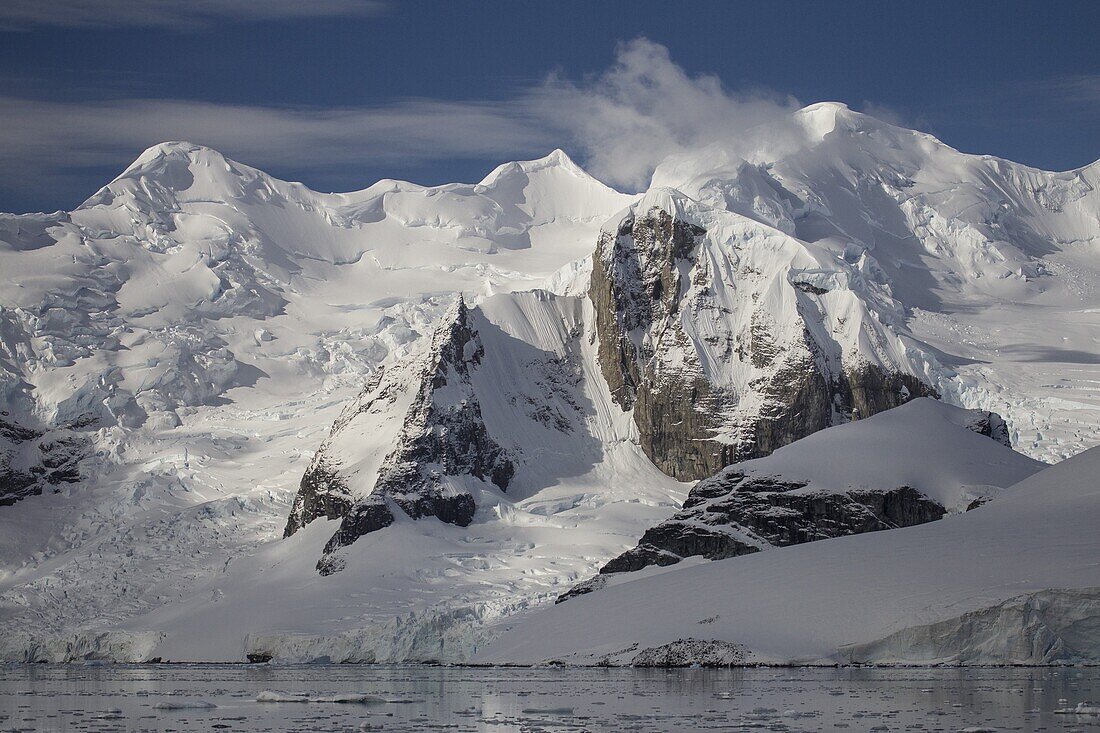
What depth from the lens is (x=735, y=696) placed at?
97375 mm

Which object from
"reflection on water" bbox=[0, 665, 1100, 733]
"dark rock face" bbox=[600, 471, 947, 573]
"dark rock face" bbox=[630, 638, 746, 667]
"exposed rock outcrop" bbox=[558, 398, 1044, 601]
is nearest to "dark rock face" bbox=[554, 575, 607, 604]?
"exposed rock outcrop" bbox=[558, 398, 1044, 601]

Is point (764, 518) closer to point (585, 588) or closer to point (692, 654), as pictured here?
point (585, 588)

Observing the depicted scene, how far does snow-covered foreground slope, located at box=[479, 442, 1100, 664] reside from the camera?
12131 cm

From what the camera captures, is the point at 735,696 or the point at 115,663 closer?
the point at 735,696

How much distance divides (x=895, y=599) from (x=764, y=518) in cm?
5131

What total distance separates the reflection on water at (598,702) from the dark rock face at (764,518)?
175 ft

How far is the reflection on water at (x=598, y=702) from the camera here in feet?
264

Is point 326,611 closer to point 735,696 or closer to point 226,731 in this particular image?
point 735,696

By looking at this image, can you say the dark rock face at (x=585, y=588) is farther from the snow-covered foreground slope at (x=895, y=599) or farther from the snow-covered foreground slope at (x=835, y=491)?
the snow-covered foreground slope at (x=895, y=599)

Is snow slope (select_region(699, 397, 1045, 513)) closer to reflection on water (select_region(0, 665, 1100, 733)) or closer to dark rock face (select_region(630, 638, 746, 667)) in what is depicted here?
dark rock face (select_region(630, 638, 746, 667))

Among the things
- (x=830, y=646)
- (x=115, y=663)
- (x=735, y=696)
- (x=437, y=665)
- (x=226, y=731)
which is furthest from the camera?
(x=115, y=663)

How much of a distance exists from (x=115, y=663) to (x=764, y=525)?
79.1 m

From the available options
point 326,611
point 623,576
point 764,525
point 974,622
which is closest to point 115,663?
point 326,611

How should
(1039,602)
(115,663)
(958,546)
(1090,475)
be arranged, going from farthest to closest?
(115,663) < (1090,475) < (958,546) < (1039,602)
